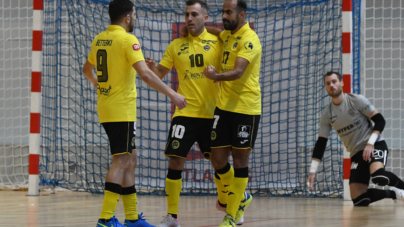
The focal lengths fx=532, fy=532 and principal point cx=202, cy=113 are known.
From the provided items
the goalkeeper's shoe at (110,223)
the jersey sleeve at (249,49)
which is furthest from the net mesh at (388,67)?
the goalkeeper's shoe at (110,223)

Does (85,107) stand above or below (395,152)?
above

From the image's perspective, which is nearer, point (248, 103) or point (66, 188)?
point (248, 103)

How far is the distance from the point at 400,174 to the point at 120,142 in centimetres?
517

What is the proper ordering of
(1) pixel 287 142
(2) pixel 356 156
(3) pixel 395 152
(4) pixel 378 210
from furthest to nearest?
(3) pixel 395 152 → (1) pixel 287 142 → (2) pixel 356 156 → (4) pixel 378 210

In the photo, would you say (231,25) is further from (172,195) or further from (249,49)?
(172,195)

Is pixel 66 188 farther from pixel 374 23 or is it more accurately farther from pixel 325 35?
pixel 374 23

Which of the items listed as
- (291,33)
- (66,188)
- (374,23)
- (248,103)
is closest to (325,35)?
(291,33)

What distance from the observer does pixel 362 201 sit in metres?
5.99

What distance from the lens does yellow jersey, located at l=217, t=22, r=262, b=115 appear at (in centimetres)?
411

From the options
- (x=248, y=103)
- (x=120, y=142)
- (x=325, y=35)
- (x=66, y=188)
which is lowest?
(x=66, y=188)

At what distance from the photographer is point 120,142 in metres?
3.77

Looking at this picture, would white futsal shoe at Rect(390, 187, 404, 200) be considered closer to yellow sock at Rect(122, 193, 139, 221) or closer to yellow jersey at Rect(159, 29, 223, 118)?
yellow jersey at Rect(159, 29, 223, 118)

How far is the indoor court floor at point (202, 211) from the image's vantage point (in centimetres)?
446

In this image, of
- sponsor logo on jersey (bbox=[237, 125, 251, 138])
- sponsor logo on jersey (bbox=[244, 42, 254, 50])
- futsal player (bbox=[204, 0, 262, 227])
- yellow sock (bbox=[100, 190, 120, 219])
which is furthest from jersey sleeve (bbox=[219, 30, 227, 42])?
yellow sock (bbox=[100, 190, 120, 219])
